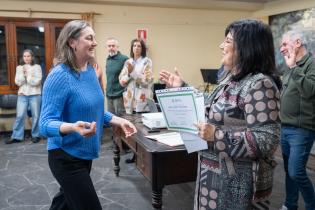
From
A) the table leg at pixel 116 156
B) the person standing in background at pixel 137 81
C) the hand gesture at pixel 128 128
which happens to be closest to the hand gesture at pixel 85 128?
the hand gesture at pixel 128 128

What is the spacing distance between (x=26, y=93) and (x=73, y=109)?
4.04m

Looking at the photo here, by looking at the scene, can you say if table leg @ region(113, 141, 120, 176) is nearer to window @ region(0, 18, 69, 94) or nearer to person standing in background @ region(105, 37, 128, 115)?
person standing in background @ region(105, 37, 128, 115)

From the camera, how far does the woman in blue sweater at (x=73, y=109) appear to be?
61.4 inches

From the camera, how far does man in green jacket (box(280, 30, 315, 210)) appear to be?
95.5 inches

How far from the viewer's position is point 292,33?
8.34ft

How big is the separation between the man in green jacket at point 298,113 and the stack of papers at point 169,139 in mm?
894

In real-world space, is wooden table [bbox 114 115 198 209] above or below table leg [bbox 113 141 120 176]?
above

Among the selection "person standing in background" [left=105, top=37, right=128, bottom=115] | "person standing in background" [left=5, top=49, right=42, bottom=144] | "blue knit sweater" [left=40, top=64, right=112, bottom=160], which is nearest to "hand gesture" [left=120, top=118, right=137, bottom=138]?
"blue knit sweater" [left=40, top=64, right=112, bottom=160]

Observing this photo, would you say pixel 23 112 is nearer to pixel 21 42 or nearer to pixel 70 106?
pixel 21 42

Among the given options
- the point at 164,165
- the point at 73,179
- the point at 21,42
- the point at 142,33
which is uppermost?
the point at 142,33

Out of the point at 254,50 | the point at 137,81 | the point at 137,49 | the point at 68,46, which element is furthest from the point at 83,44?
the point at 137,49

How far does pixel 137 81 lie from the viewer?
13.0ft

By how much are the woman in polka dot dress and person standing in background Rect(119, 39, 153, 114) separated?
258 cm

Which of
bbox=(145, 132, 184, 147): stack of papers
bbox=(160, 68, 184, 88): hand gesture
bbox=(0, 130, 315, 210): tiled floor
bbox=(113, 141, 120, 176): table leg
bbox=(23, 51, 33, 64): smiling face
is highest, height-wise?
bbox=(23, 51, 33, 64): smiling face
